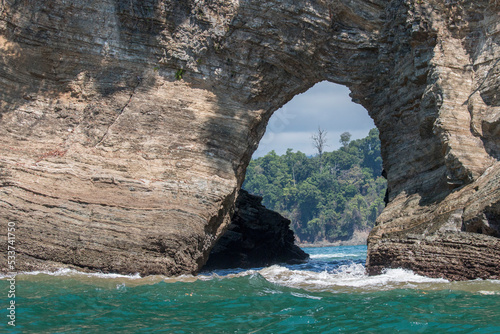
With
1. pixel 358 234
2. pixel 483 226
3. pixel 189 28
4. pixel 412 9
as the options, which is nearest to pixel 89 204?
pixel 189 28

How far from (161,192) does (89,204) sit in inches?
65.9

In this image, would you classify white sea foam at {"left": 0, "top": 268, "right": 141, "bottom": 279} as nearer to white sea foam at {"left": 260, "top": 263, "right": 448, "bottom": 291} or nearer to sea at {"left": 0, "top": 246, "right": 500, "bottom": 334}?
sea at {"left": 0, "top": 246, "right": 500, "bottom": 334}

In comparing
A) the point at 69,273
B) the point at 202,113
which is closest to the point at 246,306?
the point at 69,273

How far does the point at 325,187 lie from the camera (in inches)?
2788

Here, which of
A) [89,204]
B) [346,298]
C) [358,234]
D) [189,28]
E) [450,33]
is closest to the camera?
[346,298]

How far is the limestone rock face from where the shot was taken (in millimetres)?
9398

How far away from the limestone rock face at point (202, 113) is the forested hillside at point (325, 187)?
5371cm

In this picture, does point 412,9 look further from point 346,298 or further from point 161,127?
point 346,298

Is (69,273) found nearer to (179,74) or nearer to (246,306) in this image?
(246,306)

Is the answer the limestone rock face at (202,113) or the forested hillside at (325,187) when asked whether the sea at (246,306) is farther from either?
the forested hillside at (325,187)

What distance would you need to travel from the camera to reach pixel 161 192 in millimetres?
10500

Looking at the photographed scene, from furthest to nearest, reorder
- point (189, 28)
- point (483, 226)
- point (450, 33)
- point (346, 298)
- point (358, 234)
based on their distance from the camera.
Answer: point (358, 234) < point (189, 28) < point (450, 33) < point (483, 226) < point (346, 298)

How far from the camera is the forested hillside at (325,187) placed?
6675 centimetres

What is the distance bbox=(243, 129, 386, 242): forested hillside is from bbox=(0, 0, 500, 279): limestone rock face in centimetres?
5371
